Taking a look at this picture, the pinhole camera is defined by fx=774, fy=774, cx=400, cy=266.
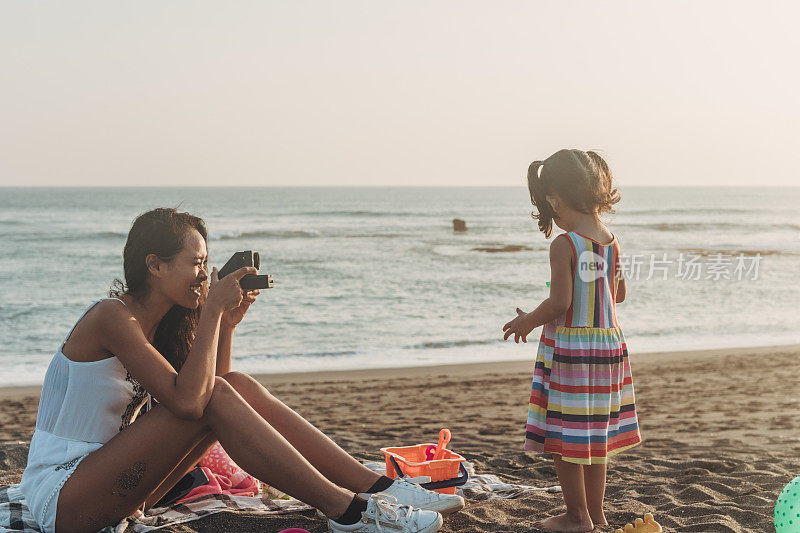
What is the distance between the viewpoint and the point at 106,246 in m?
25.6

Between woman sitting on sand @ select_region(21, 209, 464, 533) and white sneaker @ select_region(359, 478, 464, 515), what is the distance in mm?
15

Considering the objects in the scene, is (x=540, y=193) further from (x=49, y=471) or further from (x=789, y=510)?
(x=49, y=471)

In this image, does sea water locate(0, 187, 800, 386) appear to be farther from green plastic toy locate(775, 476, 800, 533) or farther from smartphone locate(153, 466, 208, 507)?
smartphone locate(153, 466, 208, 507)

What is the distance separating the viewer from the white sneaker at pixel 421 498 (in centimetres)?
306

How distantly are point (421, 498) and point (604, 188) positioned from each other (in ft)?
4.73

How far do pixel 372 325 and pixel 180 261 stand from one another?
357 inches

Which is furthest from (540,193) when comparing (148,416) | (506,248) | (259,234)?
(259,234)

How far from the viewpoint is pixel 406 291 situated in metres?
16.0

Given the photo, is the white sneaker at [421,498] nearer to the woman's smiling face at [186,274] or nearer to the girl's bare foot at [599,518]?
the girl's bare foot at [599,518]

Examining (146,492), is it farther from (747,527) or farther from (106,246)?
(106,246)

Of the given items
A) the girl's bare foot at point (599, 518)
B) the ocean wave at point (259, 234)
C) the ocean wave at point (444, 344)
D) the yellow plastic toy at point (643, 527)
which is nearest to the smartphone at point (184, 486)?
the girl's bare foot at point (599, 518)

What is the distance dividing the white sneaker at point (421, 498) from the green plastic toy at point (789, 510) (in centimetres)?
116

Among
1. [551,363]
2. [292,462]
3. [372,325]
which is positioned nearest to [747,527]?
[551,363]

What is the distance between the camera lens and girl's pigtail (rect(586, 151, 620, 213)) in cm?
311
